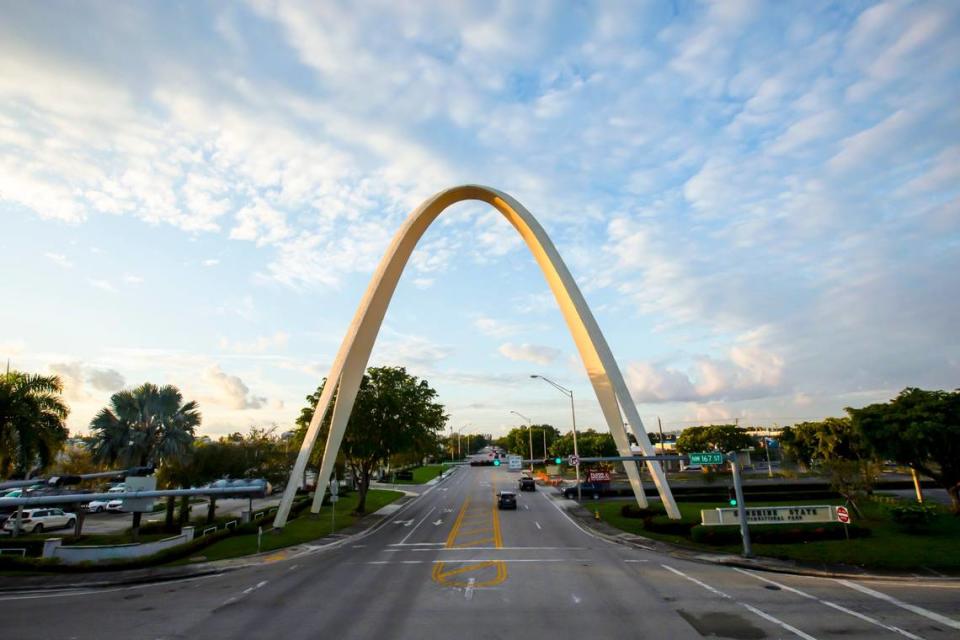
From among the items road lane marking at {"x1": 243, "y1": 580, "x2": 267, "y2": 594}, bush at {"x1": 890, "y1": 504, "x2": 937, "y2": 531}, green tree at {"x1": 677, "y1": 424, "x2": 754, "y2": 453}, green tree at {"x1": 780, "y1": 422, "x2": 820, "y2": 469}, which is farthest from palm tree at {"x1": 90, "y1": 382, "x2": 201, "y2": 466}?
green tree at {"x1": 677, "y1": 424, "x2": 754, "y2": 453}

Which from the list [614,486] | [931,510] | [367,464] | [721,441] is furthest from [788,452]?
[367,464]

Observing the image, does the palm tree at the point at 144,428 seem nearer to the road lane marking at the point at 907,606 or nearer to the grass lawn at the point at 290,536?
the grass lawn at the point at 290,536

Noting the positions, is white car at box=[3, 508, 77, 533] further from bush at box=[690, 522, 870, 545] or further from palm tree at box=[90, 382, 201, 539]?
bush at box=[690, 522, 870, 545]

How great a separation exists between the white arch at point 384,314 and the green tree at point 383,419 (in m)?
2.61

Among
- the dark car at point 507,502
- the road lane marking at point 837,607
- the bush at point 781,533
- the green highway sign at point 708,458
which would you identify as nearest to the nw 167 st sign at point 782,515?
the bush at point 781,533

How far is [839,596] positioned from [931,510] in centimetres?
1344

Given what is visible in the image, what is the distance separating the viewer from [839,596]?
642 inches

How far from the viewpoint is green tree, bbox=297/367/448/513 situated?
4012 cm

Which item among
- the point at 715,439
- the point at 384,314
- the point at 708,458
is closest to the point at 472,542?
the point at 708,458

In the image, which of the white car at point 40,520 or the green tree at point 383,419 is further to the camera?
the green tree at point 383,419

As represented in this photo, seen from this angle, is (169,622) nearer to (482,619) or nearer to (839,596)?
(482,619)

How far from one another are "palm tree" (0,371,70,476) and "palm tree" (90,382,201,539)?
86.2 inches

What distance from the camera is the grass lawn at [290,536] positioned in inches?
1006

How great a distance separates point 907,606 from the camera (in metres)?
15.0
